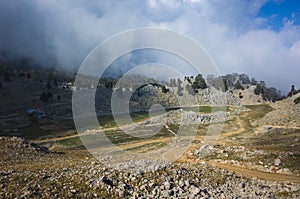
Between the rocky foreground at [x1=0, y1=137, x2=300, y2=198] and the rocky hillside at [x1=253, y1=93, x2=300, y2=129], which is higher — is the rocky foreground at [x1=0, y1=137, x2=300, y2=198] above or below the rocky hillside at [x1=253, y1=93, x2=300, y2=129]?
below

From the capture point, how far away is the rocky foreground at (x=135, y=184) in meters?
26.5

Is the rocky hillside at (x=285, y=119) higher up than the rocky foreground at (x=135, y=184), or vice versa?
the rocky hillside at (x=285, y=119)

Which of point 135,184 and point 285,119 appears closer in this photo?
point 135,184

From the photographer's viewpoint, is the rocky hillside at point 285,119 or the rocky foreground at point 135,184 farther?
the rocky hillside at point 285,119

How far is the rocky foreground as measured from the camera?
87.0ft

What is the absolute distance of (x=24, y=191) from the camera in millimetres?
25469

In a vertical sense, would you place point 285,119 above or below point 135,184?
above

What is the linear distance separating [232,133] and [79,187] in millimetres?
75264

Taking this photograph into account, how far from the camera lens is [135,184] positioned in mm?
29516

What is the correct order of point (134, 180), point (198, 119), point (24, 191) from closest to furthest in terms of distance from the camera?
point (24, 191) → point (134, 180) → point (198, 119)

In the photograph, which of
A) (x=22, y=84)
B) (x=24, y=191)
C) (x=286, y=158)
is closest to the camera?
(x=24, y=191)

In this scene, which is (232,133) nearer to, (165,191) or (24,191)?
(165,191)

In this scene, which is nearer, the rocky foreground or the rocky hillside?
the rocky foreground

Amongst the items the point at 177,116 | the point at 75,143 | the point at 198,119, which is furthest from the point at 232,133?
the point at 75,143
